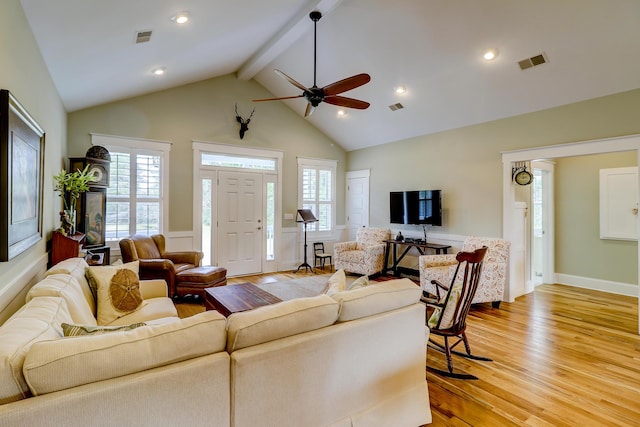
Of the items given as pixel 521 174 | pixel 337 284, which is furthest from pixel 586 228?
pixel 337 284

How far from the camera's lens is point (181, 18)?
310 cm

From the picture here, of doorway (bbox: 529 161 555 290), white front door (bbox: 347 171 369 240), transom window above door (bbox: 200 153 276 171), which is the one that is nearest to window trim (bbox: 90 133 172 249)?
transom window above door (bbox: 200 153 276 171)

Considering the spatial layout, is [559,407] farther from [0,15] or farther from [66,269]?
[0,15]

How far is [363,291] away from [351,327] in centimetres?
24

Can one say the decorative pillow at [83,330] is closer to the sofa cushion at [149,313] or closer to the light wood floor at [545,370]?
the sofa cushion at [149,313]

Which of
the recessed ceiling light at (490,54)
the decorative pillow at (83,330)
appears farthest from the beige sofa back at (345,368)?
the recessed ceiling light at (490,54)

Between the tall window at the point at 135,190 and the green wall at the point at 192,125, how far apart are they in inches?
6.7

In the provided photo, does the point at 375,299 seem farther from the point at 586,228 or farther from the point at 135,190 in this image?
the point at 586,228

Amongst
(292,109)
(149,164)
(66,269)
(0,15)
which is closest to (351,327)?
(66,269)

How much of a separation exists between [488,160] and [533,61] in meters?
1.57

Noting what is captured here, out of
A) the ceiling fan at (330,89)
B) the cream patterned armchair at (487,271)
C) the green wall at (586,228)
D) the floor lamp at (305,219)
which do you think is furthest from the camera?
the floor lamp at (305,219)

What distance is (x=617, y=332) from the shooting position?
3.62m

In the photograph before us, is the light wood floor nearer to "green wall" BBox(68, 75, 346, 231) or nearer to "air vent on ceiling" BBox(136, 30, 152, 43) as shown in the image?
"green wall" BBox(68, 75, 346, 231)

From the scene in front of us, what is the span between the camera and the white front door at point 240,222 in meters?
6.01
